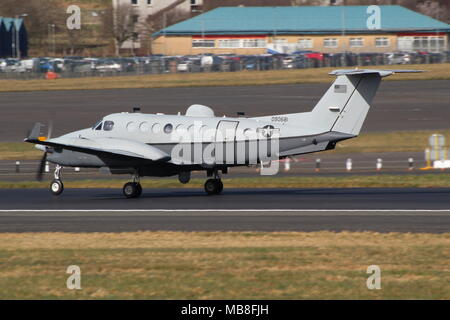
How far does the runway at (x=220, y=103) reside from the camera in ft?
193

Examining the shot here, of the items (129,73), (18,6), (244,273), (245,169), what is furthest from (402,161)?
(18,6)

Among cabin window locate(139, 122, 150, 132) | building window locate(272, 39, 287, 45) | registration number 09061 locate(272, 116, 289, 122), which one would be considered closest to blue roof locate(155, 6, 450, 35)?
building window locate(272, 39, 287, 45)

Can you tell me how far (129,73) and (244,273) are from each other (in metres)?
79.9

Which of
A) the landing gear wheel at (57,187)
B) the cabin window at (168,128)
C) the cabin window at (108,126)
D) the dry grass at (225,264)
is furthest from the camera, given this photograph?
the cabin window at (108,126)

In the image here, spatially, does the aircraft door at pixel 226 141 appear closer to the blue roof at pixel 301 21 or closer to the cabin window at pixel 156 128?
the cabin window at pixel 156 128

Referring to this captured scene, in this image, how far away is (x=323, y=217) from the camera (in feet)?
80.0

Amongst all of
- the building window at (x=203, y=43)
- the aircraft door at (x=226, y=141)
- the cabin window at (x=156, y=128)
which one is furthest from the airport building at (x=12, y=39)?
the aircraft door at (x=226, y=141)

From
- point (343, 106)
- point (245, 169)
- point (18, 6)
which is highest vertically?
point (18, 6)

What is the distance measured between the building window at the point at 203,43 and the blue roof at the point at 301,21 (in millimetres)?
1336

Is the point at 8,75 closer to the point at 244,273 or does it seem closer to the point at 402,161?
the point at 402,161

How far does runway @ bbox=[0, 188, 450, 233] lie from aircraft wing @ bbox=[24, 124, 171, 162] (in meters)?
1.57

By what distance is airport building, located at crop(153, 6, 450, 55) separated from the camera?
116625 millimetres

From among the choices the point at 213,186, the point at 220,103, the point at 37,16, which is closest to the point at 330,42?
the point at 37,16

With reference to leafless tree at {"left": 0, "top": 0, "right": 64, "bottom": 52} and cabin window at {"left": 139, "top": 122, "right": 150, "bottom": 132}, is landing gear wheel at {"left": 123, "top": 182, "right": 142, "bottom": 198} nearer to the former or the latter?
cabin window at {"left": 139, "top": 122, "right": 150, "bottom": 132}
